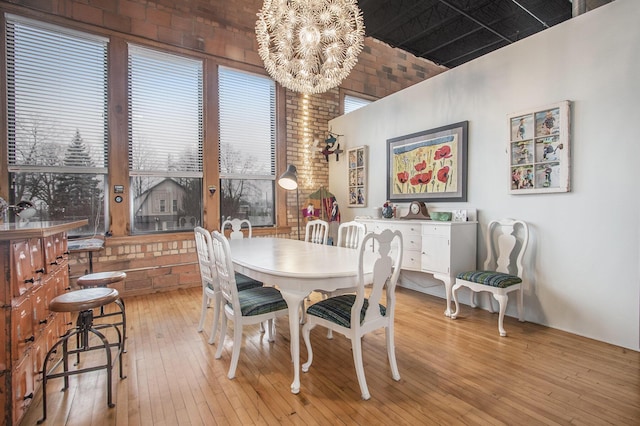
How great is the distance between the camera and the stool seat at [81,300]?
1794mm

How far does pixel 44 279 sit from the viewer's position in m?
2.09

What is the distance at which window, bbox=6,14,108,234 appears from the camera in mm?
3621

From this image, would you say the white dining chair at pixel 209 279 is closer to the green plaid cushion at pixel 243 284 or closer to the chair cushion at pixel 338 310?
the green plaid cushion at pixel 243 284

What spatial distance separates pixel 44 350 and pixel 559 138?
4458 millimetres

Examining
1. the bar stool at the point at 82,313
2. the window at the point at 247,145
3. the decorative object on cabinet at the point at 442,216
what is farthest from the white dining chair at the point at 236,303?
the window at the point at 247,145

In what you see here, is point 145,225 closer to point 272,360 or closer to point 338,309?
point 272,360

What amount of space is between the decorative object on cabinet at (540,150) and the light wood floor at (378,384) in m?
1.40

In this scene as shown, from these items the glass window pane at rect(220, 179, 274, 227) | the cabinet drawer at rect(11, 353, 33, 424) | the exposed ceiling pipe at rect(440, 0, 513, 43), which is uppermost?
the exposed ceiling pipe at rect(440, 0, 513, 43)

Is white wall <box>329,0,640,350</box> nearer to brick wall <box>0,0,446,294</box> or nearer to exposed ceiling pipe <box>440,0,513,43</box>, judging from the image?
exposed ceiling pipe <box>440,0,513,43</box>

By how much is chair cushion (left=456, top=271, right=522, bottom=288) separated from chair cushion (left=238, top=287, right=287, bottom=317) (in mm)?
1976

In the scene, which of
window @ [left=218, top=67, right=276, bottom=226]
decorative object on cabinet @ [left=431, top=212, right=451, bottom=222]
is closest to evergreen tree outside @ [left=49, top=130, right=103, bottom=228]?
window @ [left=218, top=67, right=276, bottom=226]

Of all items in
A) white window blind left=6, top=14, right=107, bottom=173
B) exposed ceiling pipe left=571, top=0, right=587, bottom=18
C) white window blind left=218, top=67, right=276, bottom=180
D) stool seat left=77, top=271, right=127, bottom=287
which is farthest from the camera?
white window blind left=218, top=67, right=276, bottom=180

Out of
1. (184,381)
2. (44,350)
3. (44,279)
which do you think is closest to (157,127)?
(44,279)

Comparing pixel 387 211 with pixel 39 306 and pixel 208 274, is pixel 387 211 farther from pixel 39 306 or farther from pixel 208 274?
pixel 39 306
